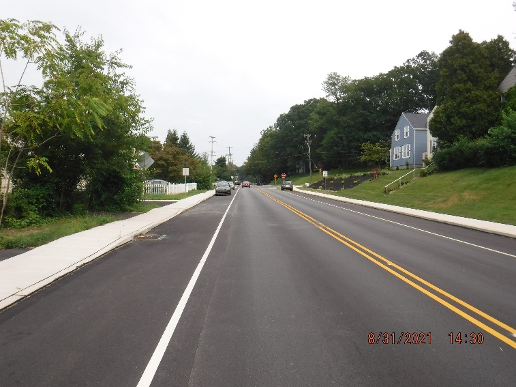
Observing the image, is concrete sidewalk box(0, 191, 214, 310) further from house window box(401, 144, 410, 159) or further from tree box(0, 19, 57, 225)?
house window box(401, 144, 410, 159)

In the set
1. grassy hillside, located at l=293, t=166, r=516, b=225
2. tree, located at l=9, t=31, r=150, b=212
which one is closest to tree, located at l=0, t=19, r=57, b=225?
tree, located at l=9, t=31, r=150, b=212

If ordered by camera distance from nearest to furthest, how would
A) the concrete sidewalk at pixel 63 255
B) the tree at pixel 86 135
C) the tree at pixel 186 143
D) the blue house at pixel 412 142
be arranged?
the concrete sidewalk at pixel 63 255
the tree at pixel 86 135
the blue house at pixel 412 142
the tree at pixel 186 143

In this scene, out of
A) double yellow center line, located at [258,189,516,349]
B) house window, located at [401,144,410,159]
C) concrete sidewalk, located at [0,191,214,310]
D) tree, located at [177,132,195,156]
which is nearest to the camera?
double yellow center line, located at [258,189,516,349]

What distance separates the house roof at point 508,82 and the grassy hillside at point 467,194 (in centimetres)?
1140

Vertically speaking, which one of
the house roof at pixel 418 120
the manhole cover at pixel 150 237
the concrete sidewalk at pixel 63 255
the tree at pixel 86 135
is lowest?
the manhole cover at pixel 150 237

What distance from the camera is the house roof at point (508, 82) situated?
34688 millimetres

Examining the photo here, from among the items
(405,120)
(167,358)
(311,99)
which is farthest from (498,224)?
(311,99)

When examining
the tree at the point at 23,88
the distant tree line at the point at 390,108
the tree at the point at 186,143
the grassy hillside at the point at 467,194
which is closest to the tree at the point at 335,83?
the distant tree line at the point at 390,108

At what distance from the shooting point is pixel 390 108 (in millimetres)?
81188

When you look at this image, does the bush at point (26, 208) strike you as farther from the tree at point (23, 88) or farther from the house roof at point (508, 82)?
the house roof at point (508, 82)

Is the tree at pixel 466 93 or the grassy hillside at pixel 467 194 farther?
the tree at pixel 466 93
